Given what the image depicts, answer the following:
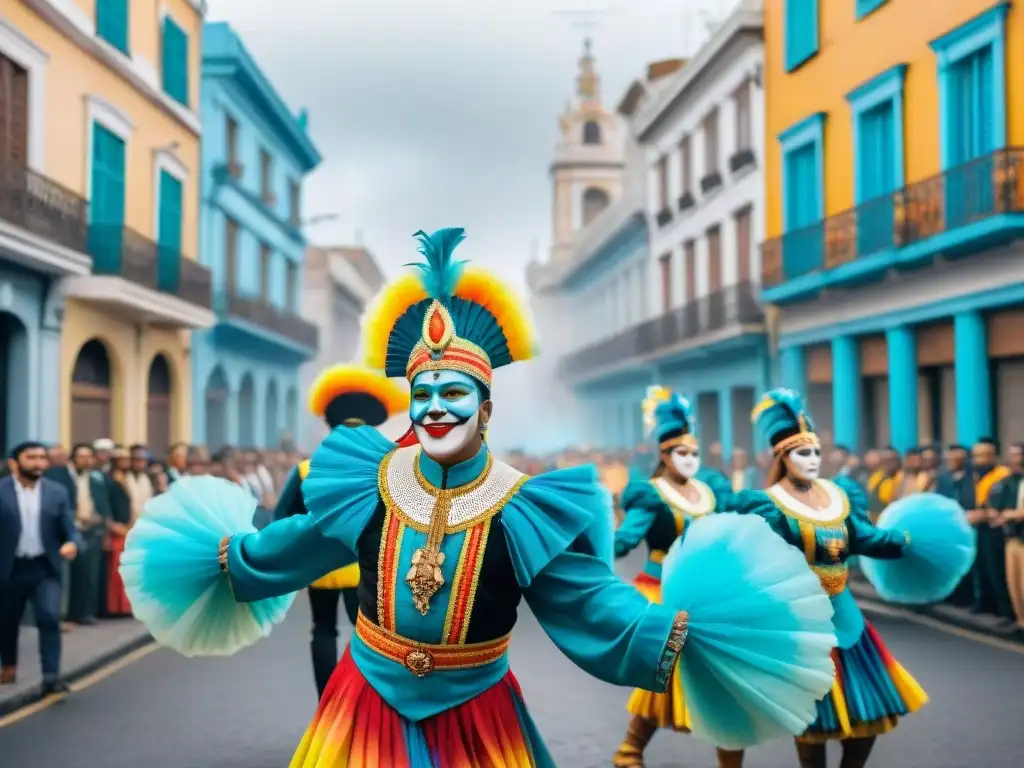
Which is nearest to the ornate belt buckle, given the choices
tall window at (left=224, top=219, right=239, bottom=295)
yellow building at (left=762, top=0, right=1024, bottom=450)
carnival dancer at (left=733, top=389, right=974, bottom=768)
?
carnival dancer at (left=733, top=389, right=974, bottom=768)

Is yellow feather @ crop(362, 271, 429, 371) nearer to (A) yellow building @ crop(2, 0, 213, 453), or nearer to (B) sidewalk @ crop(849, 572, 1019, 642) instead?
(B) sidewalk @ crop(849, 572, 1019, 642)

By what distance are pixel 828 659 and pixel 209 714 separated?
5409 mm

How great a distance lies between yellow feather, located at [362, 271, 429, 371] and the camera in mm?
4012

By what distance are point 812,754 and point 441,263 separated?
120 inches

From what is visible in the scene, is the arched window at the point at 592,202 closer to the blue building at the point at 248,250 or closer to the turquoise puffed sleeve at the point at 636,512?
the blue building at the point at 248,250

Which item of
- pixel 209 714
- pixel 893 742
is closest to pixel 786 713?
pixel 893 742

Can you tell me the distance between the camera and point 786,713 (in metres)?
3.27

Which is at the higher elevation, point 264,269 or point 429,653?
point 264,269

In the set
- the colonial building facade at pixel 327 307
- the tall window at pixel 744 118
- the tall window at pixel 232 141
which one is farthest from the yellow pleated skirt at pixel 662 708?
the colonial building facade at pixel 327 307

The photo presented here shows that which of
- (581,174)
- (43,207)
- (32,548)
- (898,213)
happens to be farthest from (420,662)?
(581,174)

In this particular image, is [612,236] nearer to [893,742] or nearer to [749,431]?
[749,431]

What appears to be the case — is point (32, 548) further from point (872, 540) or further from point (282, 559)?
point (872, 540)

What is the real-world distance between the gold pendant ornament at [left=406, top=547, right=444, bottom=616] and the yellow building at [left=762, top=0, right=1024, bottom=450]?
12740mm

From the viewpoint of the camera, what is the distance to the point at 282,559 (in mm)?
3969
